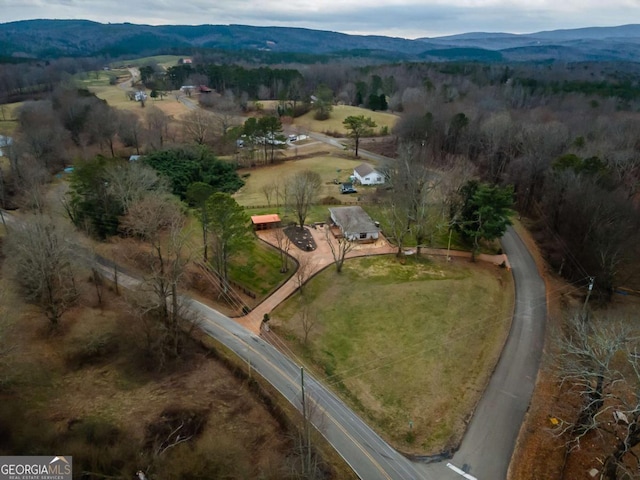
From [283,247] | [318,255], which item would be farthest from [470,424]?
[283,247]

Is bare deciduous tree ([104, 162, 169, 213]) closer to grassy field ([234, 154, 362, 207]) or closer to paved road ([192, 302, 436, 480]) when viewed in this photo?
grassy field ([234, 154, 362, 207])

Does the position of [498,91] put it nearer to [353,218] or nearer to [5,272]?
[353,218]

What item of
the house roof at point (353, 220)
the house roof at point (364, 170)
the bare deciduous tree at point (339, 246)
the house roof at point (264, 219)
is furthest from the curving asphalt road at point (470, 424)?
the house roof at point (364, 170)

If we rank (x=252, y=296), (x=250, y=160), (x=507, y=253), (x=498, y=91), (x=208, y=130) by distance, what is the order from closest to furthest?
1. (x=252, y=296)
2. (x=507, y=253)
3. (x=250, y=160)
4. (x=208, y=130)
5. (x=498, y=91)

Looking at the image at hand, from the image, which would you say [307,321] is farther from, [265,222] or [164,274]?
[265,222]

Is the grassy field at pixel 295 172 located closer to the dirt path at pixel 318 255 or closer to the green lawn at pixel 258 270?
the dirt path at pixel 318 255

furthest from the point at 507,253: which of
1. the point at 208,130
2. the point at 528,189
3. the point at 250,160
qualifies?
the point at 208,130
